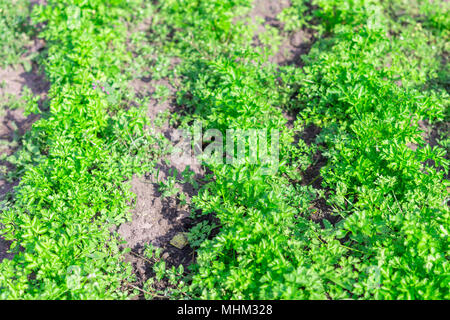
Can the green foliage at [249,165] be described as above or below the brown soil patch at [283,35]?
below

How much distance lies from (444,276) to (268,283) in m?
1.32

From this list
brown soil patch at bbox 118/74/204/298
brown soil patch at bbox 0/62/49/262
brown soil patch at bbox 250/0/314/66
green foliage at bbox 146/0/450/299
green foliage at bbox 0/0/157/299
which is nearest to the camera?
green foliage at bbox 146/0/450/299

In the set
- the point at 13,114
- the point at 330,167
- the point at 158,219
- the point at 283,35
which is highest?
the point at 283,35

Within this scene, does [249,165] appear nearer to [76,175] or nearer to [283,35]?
[76,175]

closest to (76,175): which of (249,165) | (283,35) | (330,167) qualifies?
(249,165)

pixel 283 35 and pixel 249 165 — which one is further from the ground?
pixel 283 35

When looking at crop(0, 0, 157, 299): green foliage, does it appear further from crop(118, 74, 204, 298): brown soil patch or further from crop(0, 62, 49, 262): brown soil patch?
crop(0, 62, 49, 262): brown soil patch

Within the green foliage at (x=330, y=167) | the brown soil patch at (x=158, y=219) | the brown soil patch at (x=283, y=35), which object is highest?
the brown soil patch at (x=283, y=35)

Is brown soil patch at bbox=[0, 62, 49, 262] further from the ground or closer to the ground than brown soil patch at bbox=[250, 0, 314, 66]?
closer to the ground

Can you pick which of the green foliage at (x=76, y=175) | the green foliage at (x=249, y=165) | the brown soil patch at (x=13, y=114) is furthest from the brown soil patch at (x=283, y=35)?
the brown soil patch at (x=13, y=114)

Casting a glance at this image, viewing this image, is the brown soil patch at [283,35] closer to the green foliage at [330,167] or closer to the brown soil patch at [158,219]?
the green foliage at [330,167]

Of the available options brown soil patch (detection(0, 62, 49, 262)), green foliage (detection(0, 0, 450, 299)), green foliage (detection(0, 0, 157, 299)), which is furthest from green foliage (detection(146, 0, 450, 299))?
brown soil patch (detection(0, 62, 49, 262))

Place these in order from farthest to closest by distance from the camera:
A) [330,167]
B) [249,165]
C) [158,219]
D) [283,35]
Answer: [283,35], [330,167], [158,219], [249,165]

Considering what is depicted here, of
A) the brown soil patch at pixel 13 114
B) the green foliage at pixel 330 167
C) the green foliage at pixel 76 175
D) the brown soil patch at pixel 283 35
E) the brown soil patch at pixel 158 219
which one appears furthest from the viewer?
the brown soil patch at pixel 283 35
